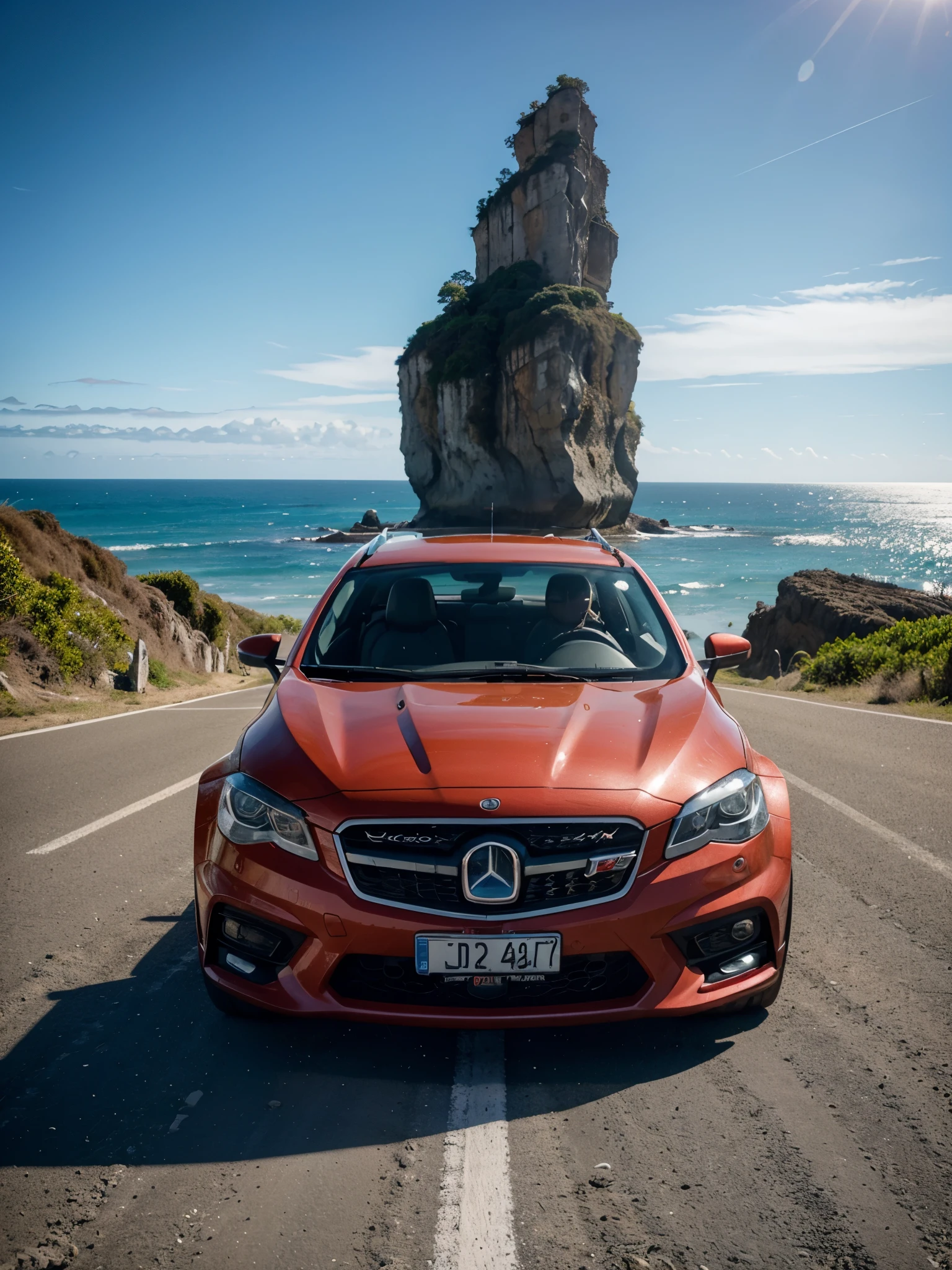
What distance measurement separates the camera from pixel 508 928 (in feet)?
8.39

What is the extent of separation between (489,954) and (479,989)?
5.2 inches

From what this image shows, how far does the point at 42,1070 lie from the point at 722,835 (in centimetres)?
→ 227

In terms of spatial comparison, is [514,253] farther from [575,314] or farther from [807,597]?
[807,597]

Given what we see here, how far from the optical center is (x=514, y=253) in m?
75.4

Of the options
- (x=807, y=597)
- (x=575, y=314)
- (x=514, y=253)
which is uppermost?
(x=514, y=253)

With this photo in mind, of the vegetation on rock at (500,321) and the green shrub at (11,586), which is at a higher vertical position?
the vegetation on rock at (500,321)

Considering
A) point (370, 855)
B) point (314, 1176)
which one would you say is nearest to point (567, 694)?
point (370, 855)

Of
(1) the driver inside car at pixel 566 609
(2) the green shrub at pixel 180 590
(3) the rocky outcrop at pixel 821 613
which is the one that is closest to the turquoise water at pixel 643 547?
(3) the rocky outcrop at pixel 821 613

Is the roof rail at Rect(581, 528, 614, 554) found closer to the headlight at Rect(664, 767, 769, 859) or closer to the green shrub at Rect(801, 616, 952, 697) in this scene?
the headlight at Rect(664, 767, 769, 859)

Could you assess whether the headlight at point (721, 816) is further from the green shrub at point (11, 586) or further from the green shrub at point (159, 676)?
the green shrub at point (159, 676)

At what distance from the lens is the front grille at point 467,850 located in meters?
2.60

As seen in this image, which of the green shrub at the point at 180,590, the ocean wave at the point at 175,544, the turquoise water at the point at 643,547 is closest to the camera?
the green shrub at the point at 180,590

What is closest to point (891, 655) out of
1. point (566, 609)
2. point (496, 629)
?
point (566, 609)

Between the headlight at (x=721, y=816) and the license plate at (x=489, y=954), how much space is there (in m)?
0.46
